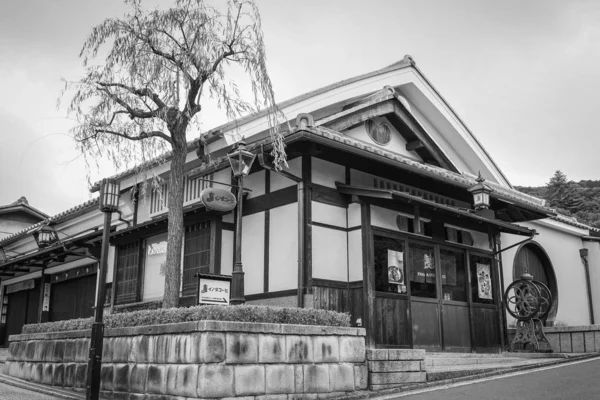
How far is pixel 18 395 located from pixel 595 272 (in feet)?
62.1

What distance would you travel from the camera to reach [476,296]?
14047 millimetres

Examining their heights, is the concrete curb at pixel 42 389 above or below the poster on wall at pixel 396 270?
below

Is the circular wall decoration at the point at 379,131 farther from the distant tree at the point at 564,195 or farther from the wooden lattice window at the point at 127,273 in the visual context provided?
the distant tree at the point at 564,195

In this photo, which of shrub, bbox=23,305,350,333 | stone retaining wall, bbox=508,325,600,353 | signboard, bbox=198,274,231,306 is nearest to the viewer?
shrub, bbox=23,305,350,333

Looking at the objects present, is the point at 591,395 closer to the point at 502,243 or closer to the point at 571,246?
the point at 502,243

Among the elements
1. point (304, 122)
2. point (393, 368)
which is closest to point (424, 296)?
point (393, 368)

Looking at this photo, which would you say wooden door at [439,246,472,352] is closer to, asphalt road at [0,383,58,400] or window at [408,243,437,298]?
window at [408,243,437,298]

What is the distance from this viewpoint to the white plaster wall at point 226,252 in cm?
1238

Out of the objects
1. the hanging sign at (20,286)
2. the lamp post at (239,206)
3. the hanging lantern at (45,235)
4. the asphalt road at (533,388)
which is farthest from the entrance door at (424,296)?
the hanging sign at (20,286)

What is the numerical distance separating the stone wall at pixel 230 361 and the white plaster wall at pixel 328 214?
296cm

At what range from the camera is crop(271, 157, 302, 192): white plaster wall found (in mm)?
11508

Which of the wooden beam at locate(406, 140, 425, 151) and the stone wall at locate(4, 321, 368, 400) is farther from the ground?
the wooden beam at locate(406, 140, 425, 151)

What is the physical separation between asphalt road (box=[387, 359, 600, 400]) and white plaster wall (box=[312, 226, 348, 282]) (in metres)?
3.29

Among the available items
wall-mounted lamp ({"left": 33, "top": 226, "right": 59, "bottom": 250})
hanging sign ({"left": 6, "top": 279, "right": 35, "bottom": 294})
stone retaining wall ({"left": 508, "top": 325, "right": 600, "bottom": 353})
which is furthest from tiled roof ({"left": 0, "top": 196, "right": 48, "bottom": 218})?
stone retaining wall ({"left": 508, "top": 325, "right": 600, "bottom": 353})
